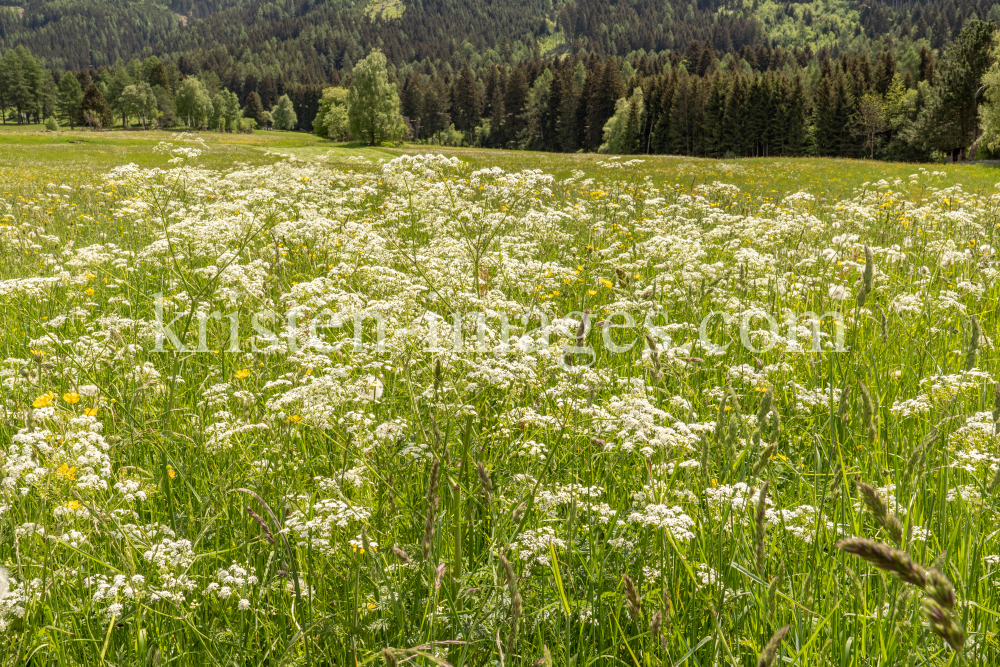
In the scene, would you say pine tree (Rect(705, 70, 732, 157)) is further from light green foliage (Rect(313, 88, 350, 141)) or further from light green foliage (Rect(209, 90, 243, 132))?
light green foliage (Rect(209, 90, 243, 132))

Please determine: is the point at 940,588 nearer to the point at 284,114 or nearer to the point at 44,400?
the point at 44,400

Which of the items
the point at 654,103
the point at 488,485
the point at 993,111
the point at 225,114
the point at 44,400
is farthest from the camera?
the point at 225,114

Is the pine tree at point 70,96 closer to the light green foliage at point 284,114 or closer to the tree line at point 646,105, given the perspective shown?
the tree line at point 646,105

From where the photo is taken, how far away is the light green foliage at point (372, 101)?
6425 cm

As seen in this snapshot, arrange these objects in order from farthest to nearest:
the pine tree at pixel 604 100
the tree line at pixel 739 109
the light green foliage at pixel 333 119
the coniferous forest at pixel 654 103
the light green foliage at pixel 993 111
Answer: the pine tree at pixel 604 100, the light green foliage at pixel 333 119, the coniferous forest at pixel 654 103, the tree line at pixel 739 109, the light green foliage at pixel 993 111

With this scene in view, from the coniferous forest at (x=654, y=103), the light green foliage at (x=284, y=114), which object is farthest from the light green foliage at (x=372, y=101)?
the light green foliage at (x=284, y=114)

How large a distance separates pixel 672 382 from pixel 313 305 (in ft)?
8.34

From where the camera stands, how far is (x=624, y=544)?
7.56 ft

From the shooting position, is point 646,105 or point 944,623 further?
point 646,105

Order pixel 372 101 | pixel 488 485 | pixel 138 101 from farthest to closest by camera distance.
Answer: pixel 138 101
pixel 372 101
pixel 488 485

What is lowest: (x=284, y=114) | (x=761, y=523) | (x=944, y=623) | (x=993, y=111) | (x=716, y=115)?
(x=761, y=523)

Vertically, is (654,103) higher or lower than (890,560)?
higher

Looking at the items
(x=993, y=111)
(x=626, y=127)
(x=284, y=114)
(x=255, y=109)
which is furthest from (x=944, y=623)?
(x=255, y=109)

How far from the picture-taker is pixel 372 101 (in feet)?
213
